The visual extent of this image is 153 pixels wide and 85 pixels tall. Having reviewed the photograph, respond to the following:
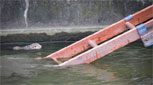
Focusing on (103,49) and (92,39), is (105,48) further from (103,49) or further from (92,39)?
(92,39)

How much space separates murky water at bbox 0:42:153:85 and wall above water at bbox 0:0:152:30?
1866 millimetres

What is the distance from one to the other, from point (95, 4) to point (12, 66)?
3.87 metres

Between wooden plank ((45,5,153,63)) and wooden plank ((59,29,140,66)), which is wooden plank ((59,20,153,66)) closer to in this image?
wooden plank ((59,29,140,66))

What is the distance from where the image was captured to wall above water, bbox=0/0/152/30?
8.52 metres

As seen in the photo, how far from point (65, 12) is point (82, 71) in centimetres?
357

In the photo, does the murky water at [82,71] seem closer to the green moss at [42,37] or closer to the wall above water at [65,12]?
the green moss at [42,37]

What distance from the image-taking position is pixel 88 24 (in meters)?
8.76

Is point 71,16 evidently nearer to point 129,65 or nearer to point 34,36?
point 34,36

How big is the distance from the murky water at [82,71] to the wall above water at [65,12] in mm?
1866

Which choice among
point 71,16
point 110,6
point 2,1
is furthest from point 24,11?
point 110,6

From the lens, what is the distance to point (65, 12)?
872 cm

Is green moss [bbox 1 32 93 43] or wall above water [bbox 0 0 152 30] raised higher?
wall above water [bbox 0 0 152 30]

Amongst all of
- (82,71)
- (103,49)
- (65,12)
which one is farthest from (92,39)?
(65,12)

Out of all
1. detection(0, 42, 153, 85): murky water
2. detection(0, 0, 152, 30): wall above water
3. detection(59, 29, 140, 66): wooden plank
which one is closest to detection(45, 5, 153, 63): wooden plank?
detection(0, 42, 153, 85): murky water
